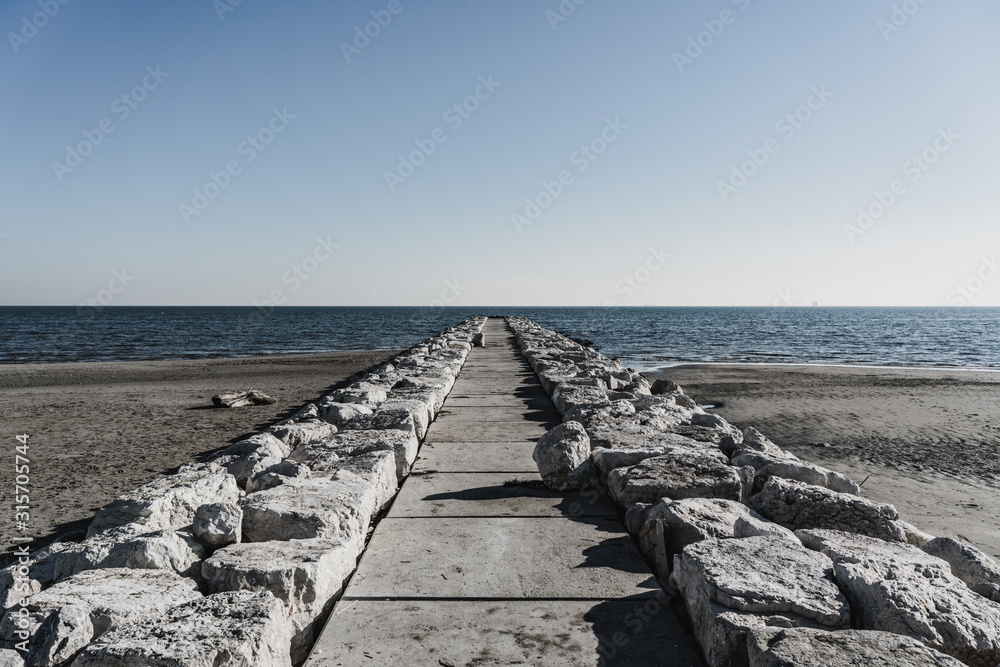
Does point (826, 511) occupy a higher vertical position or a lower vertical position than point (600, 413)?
lower

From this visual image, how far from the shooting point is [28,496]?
18.0 ft

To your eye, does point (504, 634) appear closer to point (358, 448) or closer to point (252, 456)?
point (358, 448)

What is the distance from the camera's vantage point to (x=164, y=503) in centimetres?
300

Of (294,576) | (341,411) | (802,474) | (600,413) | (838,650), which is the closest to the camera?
(838,650)

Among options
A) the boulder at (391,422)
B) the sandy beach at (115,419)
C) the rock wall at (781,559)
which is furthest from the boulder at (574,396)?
the sandy beach at (115,419)

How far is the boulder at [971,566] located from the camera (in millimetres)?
2387

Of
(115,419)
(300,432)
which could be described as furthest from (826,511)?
(115,419)

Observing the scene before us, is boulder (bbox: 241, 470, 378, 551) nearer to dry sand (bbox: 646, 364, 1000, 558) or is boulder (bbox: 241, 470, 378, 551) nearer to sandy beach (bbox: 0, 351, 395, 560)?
sandy beach (bbox: 0, 351, 395, 560)

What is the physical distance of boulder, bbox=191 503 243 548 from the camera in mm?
2518

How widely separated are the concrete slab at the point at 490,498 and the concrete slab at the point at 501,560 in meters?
→ 0.10

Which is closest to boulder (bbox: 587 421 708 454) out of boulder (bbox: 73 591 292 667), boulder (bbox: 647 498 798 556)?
boulder (bbox: 647 498 798 556)

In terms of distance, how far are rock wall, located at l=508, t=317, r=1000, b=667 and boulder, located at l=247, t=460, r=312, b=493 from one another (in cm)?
134

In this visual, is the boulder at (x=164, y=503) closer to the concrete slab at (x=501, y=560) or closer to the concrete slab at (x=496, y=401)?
the concrete slab at (x=501, y=560)

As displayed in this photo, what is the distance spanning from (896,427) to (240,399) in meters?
11.1
